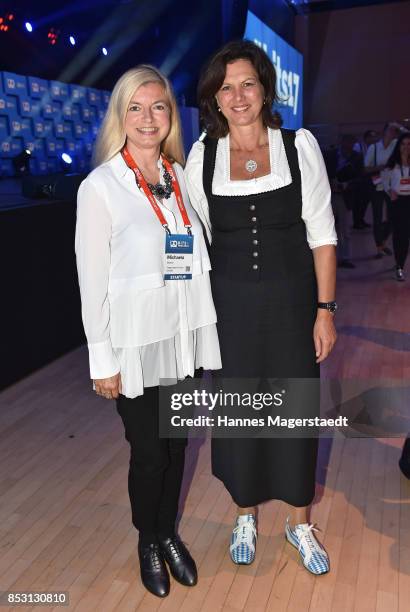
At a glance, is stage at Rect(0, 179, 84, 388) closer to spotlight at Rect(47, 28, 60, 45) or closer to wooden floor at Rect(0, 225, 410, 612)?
wooden floor at Rect(0, 225, 410, 612)

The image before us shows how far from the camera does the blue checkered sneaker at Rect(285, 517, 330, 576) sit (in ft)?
6.31

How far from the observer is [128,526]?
7.35ft

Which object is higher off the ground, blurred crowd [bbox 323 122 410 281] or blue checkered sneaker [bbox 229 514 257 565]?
blurred crowd [bbox 323 122 410 281]

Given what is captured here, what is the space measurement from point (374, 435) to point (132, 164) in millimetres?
1974

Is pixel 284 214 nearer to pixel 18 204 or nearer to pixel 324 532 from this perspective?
pixel 324 532

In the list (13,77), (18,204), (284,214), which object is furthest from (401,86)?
(284,214)

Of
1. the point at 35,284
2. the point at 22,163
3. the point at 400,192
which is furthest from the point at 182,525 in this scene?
the point at 400,192

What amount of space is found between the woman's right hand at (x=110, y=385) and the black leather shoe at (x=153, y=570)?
0.60m

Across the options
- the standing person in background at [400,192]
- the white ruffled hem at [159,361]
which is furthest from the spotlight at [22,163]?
the white ruffled hem at [159,361]

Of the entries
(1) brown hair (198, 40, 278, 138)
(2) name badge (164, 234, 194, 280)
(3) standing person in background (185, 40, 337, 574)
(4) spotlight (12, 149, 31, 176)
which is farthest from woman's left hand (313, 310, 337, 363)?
(4) spotlight (12, 149, 31, 176)

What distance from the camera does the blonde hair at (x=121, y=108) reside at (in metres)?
1.55

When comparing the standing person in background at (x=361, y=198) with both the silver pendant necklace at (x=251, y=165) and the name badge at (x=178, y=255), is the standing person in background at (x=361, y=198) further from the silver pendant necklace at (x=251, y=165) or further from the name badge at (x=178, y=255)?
the name badge at (x=178, y=255)

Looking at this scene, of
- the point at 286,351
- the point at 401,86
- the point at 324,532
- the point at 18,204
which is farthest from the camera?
the point at 401,86

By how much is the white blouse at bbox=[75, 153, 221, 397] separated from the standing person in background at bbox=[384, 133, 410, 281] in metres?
4.52
